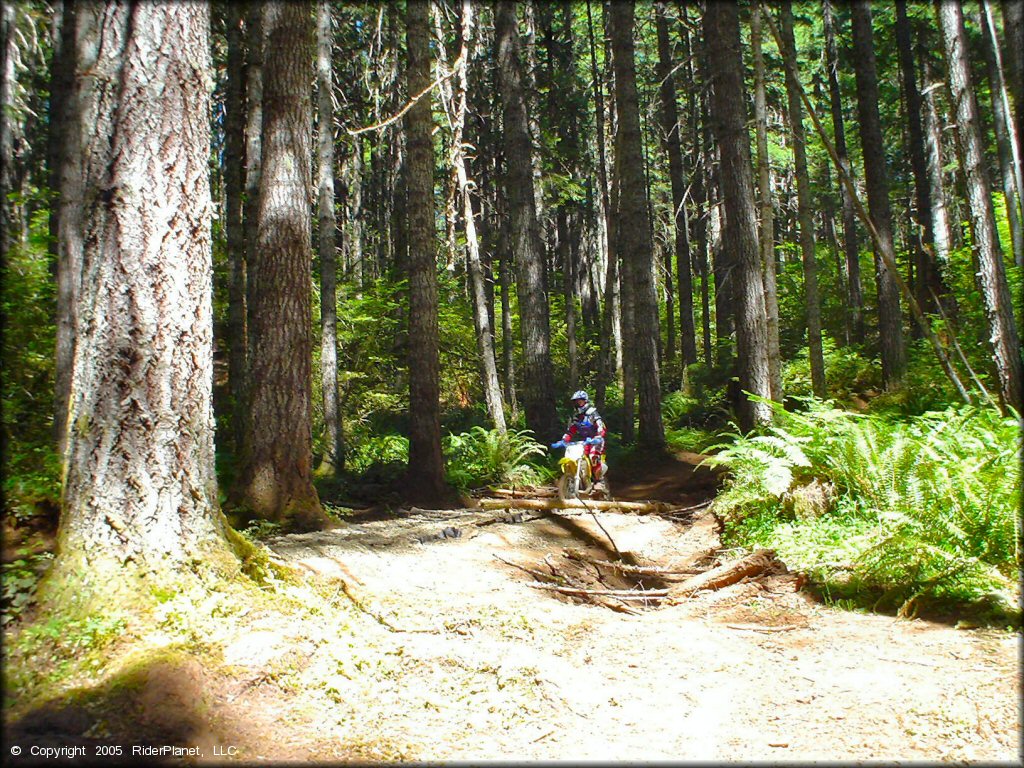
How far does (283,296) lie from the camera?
7809 mm

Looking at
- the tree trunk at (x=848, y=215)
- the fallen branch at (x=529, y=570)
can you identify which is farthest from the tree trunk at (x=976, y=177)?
the tree trunk at (x=848, y=215)

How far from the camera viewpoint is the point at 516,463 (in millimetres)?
14586

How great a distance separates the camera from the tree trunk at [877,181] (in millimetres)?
17516

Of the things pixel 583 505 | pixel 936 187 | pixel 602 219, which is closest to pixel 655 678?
pixel 583 505

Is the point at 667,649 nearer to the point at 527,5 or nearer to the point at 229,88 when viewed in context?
the point at 229,88

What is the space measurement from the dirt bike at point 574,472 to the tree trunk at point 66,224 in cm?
718

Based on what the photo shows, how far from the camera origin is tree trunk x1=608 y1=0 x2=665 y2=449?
17.0 metres

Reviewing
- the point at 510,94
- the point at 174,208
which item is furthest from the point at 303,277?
the point at 510,94

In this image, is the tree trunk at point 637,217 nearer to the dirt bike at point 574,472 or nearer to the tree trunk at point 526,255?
the tree trunk at point 526,255

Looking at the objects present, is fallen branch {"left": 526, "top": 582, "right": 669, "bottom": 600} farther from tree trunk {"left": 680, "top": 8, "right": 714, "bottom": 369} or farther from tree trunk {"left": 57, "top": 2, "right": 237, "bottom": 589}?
tree trunk {"left": 680, "top": 8, "right": 714, "bottom": 369}

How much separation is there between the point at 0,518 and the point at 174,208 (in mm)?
2453

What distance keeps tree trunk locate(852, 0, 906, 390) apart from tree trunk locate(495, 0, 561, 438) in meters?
8.41

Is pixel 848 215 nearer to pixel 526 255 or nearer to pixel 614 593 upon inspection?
pixel 526 255

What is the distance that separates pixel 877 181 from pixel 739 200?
6977 mm
